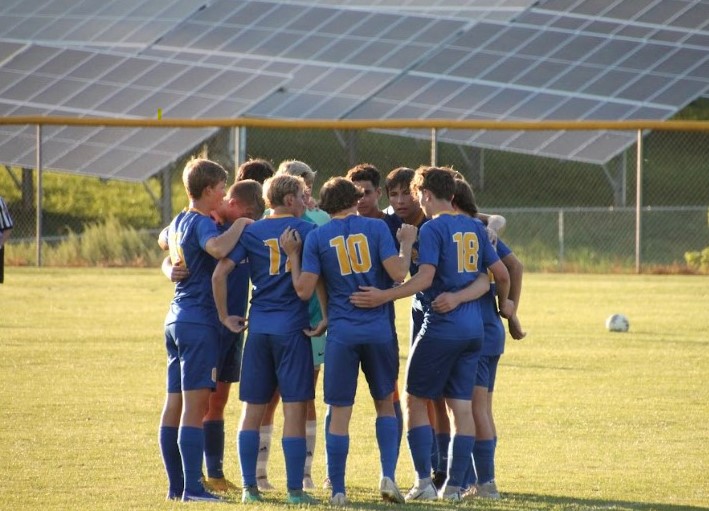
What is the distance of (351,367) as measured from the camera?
6.34 meters

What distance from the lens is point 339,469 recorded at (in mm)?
6301

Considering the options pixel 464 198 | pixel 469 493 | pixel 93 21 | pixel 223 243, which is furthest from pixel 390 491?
pixel 93 21

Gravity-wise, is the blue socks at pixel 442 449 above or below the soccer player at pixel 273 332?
below

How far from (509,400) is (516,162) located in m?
19.7

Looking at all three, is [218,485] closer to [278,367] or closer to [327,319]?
[278,367]

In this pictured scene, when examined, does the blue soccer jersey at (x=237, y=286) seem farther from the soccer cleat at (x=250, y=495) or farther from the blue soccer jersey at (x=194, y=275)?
the soccer cleat at (x=250, y=495)

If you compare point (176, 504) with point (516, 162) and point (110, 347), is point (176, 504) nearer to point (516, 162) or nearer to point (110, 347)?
point (110, 347)

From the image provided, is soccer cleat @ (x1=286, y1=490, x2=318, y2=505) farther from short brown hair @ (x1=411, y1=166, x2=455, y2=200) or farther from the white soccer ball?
the white soccer ball

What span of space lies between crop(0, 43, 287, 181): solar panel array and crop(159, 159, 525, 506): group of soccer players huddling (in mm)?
15565

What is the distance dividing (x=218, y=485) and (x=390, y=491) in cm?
108

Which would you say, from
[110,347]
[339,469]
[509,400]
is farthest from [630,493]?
[110,347]

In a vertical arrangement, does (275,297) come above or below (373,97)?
below

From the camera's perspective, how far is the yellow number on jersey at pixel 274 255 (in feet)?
21.1

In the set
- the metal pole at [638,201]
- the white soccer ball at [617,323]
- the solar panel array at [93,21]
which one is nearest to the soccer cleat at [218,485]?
the white soccer ball at [617,323]
